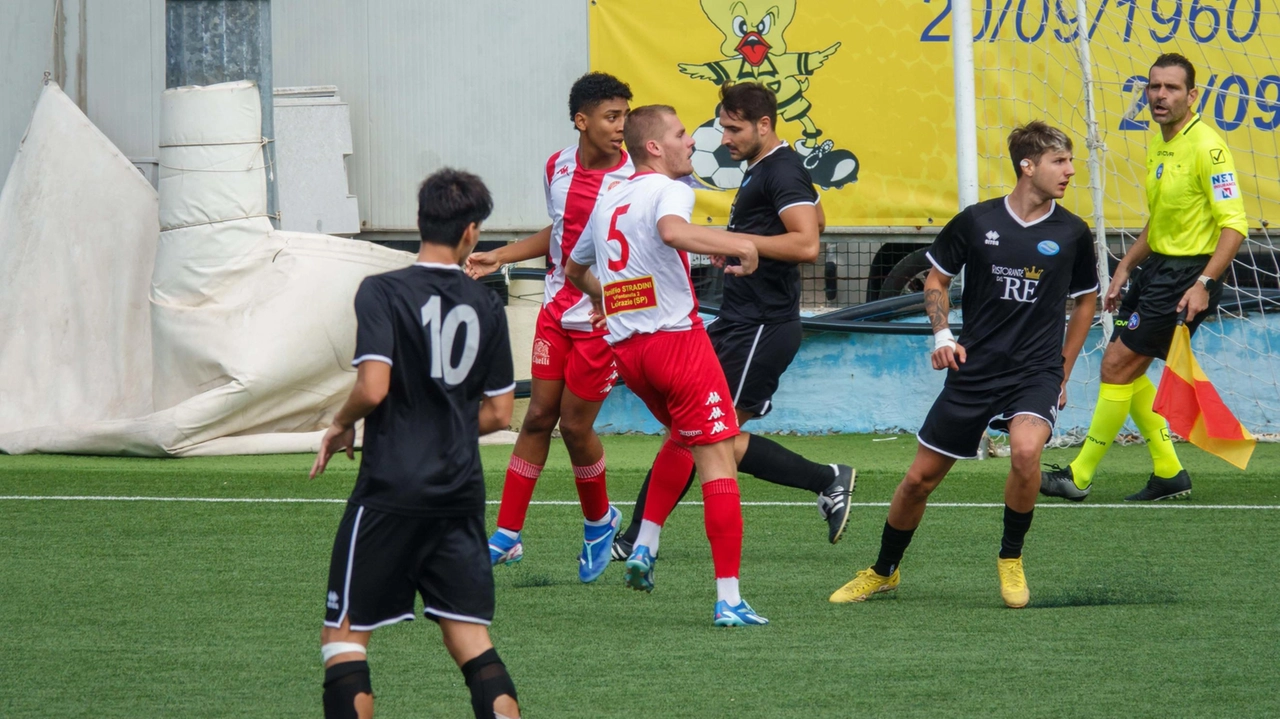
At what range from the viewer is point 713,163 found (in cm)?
1080

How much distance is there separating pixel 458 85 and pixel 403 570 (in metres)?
8.39

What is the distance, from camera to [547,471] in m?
9.11

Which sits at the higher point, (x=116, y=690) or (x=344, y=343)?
(x=344, y=343)

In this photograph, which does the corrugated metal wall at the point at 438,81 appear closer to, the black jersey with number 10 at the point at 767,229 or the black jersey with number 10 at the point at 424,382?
the black jersey with number 10 at the point at 767,229

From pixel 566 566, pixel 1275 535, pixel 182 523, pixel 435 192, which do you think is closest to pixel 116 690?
pixel 435 192

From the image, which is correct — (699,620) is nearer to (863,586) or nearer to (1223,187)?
(863,586)

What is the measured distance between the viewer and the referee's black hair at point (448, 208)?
333 cm

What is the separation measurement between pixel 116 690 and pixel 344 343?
19.4 ft

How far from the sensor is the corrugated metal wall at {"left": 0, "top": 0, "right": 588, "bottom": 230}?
1118 centimetres

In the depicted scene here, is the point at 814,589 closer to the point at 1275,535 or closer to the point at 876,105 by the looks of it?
the point at 1275,535

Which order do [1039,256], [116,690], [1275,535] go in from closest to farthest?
[116,690] < [1039,256] < [1275,535]

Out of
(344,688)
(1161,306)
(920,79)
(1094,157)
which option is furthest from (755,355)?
(920,79)

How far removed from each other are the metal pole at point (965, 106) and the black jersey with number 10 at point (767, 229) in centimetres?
286

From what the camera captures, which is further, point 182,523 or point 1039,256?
point 182,523
